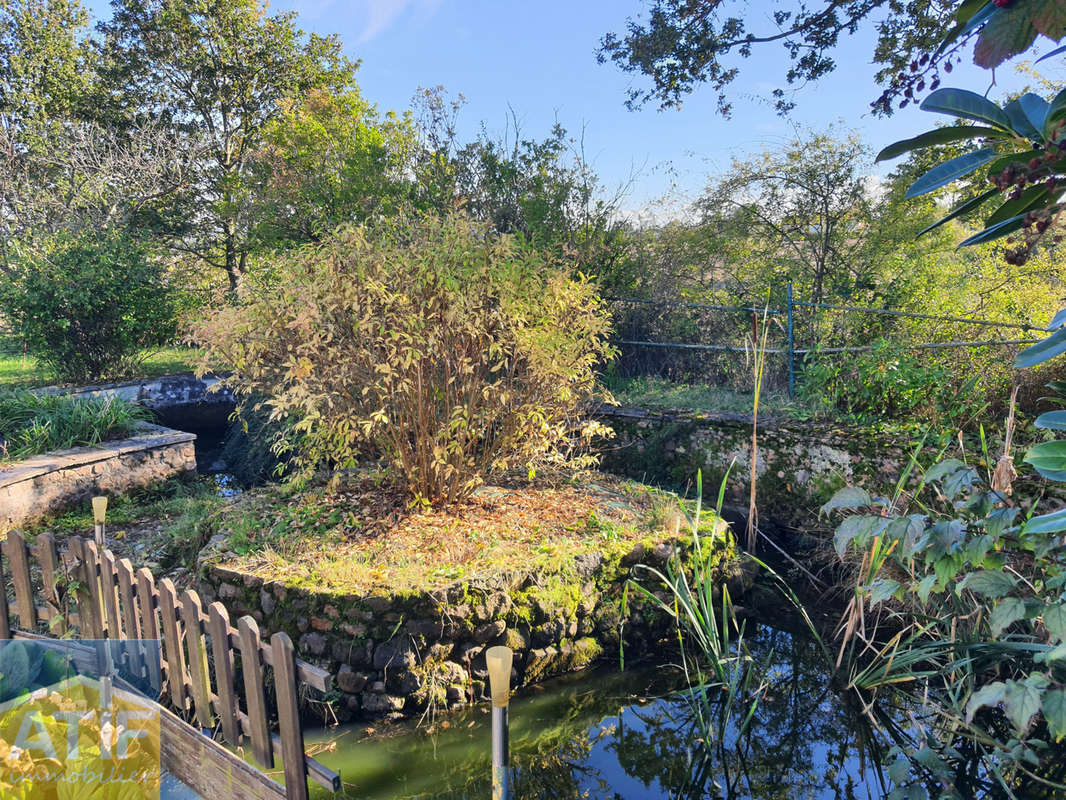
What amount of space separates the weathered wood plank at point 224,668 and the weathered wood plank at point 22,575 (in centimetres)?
147

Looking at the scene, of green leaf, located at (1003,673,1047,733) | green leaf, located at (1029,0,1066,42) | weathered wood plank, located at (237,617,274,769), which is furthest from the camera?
weathered wood plank, located at (237,617,274,769)

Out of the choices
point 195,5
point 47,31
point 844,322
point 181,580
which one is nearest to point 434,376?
point 181,580

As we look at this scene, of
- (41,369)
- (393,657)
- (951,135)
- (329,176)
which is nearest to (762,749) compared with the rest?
(393,657)

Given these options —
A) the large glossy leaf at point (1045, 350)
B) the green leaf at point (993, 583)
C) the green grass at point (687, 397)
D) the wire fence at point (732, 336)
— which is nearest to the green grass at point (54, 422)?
the green grass at point (687, 397)

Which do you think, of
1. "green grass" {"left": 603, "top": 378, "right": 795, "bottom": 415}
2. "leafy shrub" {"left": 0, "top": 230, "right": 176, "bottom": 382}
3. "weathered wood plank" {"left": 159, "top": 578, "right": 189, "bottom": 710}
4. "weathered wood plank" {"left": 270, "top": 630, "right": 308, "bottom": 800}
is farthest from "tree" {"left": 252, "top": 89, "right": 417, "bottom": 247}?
"weathered wood plank" {"left": 270, "top": 630, "right": 308, "bottom": 800}

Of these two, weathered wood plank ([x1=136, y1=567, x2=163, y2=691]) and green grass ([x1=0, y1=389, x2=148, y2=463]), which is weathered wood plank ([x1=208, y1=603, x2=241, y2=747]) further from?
green grass ([x1=0, y1=389, x2=148, y2=463])

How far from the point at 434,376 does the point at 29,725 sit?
2.88m

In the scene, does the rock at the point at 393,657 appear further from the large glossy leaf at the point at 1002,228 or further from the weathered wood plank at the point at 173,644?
the large glossy leaf at the point at 1002,228

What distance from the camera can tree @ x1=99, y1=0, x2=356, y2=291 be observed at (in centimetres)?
1484

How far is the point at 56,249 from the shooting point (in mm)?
9391

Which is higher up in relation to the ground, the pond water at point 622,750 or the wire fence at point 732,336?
the wire fence at point 732,336

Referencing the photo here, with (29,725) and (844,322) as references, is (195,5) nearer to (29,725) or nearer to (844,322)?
(844,322)

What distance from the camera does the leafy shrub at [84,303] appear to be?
9016mm

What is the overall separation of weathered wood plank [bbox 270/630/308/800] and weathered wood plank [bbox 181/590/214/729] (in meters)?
0.55
